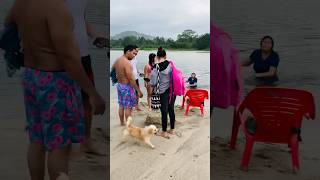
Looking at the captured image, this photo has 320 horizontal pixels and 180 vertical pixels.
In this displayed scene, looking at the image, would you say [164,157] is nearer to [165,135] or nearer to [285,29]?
[165,135]

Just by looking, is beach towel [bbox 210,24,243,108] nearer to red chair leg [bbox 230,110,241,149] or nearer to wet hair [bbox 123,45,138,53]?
red chair leg [bbox 230,110,241,149]

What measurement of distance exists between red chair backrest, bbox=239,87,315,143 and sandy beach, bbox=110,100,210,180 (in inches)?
23.6

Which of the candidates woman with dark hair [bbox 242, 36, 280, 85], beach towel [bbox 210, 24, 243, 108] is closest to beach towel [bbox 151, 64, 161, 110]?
beach towel [bbox 210, 24, 243, 108]

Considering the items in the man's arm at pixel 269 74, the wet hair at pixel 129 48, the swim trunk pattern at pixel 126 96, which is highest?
the wet hair at pixel 129 48

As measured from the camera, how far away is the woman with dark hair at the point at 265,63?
325 centimetres

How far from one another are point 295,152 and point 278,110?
35 cm

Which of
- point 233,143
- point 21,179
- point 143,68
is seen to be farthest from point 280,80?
point 143,68

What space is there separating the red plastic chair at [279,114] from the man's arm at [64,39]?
4.67 feet

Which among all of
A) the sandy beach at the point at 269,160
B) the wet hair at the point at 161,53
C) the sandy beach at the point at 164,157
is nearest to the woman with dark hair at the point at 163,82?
the wet hair at the point at 161,53

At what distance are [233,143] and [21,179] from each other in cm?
168

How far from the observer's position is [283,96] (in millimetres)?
3188

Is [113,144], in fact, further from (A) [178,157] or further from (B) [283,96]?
(B) [283,96]

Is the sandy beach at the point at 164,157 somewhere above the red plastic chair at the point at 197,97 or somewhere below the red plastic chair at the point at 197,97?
below

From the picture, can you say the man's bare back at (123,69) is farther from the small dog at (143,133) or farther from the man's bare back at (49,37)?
the man's bare back at (49,37)
